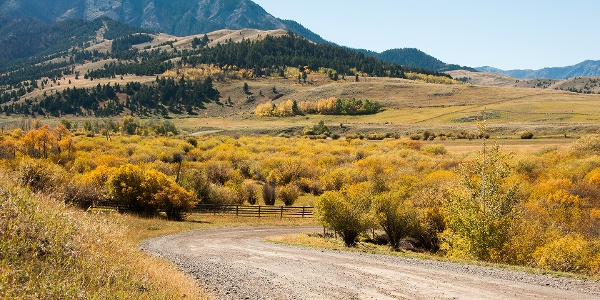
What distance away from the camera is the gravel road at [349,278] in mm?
14250

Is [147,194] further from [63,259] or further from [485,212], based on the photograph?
[63,259]

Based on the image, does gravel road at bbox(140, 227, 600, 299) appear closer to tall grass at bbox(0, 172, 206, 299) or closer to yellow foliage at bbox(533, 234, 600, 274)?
tall grass at bbox(0, 172, 206, 299)

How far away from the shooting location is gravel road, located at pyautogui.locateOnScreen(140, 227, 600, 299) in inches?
561

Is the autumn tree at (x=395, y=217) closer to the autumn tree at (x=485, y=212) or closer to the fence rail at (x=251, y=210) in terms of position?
the autumn tree at (x=485, y=212)

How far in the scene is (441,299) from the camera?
13500 mm

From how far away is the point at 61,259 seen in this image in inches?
371

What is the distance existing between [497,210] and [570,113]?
415ft

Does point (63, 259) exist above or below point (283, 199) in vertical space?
above

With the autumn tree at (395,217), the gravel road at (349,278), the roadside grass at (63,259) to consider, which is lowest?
the autumn tree at (395,217)

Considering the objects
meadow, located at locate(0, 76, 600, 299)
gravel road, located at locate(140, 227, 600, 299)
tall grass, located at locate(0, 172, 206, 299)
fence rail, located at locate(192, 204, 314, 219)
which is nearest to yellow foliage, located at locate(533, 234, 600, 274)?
meadow, located at locate(0, 76, 600, 299)

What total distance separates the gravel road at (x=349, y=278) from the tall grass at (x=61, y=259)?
4.31 m

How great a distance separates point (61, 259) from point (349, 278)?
10.6 m

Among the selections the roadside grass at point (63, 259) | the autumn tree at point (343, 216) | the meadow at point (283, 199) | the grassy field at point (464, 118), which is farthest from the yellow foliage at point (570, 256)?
the grassy field at point (464, 118)

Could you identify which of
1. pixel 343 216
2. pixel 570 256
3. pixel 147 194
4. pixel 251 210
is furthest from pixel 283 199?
pixel 570 256
